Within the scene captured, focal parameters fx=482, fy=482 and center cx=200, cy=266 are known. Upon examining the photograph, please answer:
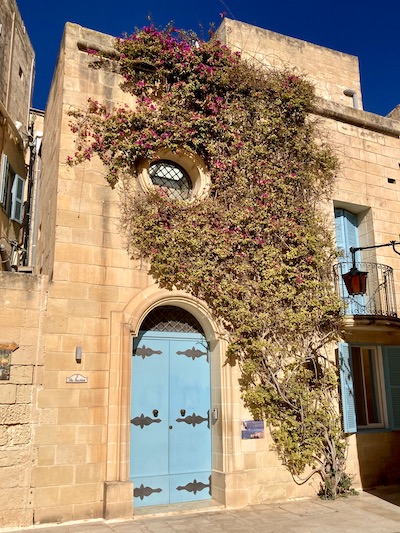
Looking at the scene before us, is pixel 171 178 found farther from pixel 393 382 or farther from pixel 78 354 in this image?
pixel 393 382

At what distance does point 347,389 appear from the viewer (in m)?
8.32

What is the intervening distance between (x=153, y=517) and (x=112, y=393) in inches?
71.0

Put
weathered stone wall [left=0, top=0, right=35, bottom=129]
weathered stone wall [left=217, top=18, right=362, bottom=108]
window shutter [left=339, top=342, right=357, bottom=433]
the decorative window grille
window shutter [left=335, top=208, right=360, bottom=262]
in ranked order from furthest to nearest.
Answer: weathered stone wall [left=0, top=0, right=35, bottom=129], weathered stone wall [left=217, top=18, right=362, bottom=108], window shutter [left=335, top=208, right=360, bottom=262], window shutter [left=339, top=342, right=357, bottom=433], the decorative window grille

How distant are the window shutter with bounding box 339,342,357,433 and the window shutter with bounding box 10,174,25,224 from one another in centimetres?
706

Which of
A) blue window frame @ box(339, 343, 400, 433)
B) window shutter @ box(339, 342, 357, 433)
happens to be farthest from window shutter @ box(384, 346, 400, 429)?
window shutter @ box(339, 342, 357, 433)

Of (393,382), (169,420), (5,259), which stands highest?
(5,259)

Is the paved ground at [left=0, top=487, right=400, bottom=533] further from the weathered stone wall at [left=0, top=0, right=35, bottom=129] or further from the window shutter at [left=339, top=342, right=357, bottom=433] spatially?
the weathered stone wall at [left=0, top=0, right=35, bottom=129]

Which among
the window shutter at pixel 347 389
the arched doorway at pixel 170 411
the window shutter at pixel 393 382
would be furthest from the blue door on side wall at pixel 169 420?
the window shutter at pixel 393 382

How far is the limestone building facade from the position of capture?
6.39m

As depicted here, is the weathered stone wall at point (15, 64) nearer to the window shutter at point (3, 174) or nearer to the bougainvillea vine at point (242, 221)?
the window shutter at point (3, 174)

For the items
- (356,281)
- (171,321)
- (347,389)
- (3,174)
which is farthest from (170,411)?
(3,174)

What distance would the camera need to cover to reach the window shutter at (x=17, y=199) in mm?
10055

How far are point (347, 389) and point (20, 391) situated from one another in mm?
5314

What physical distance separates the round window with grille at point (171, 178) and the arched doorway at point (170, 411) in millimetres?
2062
